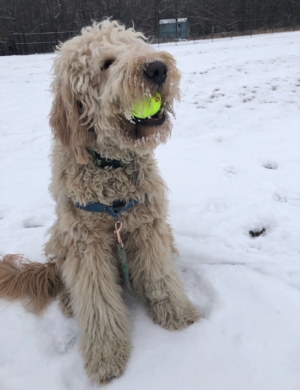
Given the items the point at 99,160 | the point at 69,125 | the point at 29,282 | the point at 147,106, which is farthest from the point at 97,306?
the point at 147,106

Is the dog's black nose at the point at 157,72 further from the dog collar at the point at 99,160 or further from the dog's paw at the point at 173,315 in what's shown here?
the dog's paw at the point at 173,315

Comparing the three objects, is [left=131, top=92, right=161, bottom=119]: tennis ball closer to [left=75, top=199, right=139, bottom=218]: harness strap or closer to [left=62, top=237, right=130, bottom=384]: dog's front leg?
[left=75, top=199, right=139, bottom=218]: harness strap

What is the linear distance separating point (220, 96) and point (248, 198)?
4.06 metres

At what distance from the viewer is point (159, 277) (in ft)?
6.88

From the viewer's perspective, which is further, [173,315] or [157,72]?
[173,315]

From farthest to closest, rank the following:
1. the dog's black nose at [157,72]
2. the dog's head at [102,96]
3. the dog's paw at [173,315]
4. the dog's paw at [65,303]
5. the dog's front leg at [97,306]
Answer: the dog's paw at [65,303] < the dog's paw at [173,315] < the dog's front leg at [97,306] < the dog's head at [102,96] < the dog's black nose at [157,72]

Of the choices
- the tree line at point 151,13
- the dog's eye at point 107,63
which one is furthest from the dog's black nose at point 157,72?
the tree line at point 151,13

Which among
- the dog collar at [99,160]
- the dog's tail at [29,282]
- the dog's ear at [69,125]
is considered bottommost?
the dog's tail at [29,282]

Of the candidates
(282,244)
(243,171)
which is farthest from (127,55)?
(243,171)

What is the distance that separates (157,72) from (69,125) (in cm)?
61

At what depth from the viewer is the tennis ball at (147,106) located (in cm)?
154

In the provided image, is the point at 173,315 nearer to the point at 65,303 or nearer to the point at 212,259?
the point at 212,259

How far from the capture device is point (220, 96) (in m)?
6.42

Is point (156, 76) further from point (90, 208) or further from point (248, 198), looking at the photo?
point (248, 198)
